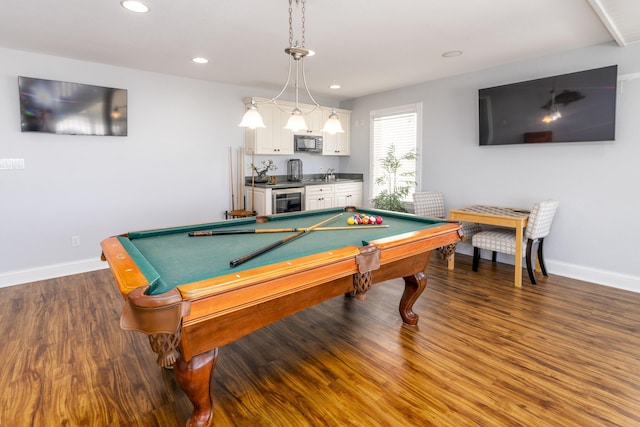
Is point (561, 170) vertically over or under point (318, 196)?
over

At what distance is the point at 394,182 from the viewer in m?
5.64

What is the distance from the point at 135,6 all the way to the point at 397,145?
4017 mm

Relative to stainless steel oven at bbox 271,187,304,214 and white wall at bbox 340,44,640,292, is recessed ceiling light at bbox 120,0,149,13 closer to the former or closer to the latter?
stainless steel oven at bbox 271,187,304,214

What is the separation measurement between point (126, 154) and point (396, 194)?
371 centimetres

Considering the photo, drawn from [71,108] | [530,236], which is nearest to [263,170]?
[71,108]

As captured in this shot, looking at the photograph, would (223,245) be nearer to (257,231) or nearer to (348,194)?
(257,231)

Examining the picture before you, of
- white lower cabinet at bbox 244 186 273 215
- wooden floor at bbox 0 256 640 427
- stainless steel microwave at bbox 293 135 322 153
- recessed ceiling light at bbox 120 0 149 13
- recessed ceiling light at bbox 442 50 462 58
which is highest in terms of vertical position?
recessed ceiling light at bbox 442 50 462 58

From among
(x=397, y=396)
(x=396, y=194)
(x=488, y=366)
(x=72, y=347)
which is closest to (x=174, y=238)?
(x=72, y=347)

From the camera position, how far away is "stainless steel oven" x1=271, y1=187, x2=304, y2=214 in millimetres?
5117

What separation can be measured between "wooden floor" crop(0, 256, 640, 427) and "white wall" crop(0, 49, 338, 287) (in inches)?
33.3

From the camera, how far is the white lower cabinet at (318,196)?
17.9ft

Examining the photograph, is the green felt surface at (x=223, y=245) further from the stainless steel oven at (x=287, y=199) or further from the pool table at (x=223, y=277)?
the stainless steel oven at (x=287, y=199)

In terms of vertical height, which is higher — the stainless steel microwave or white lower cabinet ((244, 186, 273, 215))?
the stainless steel microwave

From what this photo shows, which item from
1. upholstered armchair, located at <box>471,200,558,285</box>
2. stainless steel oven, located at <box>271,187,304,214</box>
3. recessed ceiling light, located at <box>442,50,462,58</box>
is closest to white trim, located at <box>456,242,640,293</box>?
upholstered armchair, located at <box>471,200,558,285</box>
